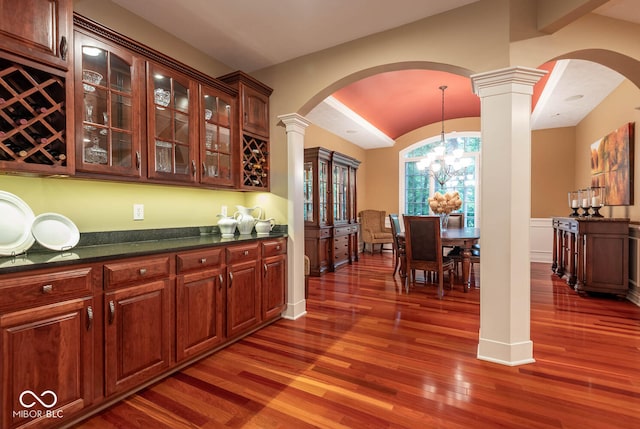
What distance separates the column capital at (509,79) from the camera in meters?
2.10

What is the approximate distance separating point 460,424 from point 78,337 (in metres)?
2.01

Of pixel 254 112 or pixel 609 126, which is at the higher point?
pixel 609 126

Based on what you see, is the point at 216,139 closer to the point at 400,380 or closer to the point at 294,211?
the point at 294,211

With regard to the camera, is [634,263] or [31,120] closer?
[31,120]

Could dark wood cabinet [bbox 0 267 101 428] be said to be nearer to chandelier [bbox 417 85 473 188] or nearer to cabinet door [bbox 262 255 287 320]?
cabinet door [bbox 262 255 287 320]

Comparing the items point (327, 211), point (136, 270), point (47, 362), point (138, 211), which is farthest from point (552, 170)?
point (47, 362)

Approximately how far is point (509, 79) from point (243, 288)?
2543 mm

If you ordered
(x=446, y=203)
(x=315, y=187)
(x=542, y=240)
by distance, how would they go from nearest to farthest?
1. (x=446, y=203)
2. (x=315, y=187)
3. (x=542, y=240)

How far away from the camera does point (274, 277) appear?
2961mm

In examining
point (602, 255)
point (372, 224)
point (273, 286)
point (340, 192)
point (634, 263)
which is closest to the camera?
point (273, 286)

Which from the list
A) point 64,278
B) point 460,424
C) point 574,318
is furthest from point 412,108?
point 64,278

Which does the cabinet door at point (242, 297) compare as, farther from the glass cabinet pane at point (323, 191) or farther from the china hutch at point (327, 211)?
the glass cabinet pane at point (323, 191)

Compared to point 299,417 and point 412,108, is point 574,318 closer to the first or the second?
point 299,417

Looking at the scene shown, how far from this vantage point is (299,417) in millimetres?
1660
